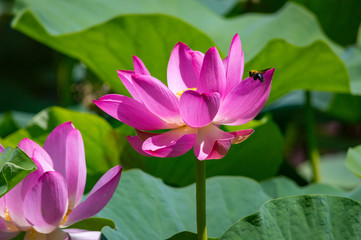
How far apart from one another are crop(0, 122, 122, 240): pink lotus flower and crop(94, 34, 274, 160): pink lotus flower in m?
0.06

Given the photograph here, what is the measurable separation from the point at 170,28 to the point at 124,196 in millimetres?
455

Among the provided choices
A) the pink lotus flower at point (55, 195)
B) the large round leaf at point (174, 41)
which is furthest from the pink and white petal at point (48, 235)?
the large round leaf at point (174, 41)

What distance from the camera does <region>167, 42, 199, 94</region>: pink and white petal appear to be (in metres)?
0.64

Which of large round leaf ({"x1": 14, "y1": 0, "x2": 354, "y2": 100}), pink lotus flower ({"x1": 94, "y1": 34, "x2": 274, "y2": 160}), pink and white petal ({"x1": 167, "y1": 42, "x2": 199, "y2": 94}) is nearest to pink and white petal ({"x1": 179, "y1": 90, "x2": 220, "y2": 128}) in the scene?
pink lotus flower ({"x1": 94, "y1": 34, "x2": 274, "y2": 160})

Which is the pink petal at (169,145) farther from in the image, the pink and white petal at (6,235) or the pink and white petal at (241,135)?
the pink and white petal at (6,235)

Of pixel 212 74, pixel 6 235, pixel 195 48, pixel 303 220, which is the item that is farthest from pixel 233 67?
pixel 195 48

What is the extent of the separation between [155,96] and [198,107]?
4cm

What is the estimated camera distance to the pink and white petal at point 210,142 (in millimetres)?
525

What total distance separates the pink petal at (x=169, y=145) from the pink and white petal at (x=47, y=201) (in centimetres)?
9

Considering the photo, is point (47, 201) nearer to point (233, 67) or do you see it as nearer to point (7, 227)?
point (7, 227)

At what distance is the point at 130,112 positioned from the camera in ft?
1.79

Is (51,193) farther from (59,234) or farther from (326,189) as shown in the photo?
(326,189)

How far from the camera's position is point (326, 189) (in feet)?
3.41

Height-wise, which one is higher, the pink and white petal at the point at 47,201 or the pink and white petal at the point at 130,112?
the pink and white petal at the point at 130,112
